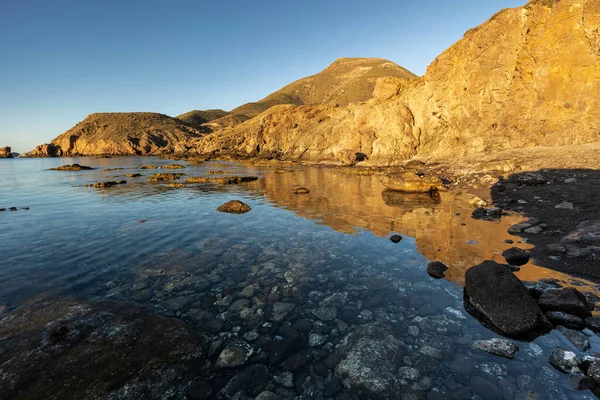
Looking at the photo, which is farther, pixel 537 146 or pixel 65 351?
pixel 537 146

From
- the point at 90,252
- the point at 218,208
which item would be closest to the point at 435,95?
the point at 218,208

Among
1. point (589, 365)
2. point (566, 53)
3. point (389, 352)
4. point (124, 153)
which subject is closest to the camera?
point (589, 365)

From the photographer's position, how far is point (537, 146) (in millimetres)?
31594

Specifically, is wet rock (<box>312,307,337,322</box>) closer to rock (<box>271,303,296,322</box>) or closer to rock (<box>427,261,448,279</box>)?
rock (<box>271,303,296,322</box>)

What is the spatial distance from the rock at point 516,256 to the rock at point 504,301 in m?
2.86

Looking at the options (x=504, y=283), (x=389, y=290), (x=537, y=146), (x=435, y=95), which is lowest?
(x=389, y=290)

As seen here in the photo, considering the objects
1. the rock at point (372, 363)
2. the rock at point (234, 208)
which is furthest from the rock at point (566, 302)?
the rock at point (234, 208)

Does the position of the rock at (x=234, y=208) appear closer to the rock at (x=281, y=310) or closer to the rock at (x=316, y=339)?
the rock at (x=281, y=310)

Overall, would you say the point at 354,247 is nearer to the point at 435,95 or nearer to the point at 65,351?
the point at 65,351

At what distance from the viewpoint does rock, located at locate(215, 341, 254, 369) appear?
17.9ft

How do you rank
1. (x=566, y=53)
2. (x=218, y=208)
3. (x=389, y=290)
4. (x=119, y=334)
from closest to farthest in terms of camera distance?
1. (x=119, y=334)
2. (x=389, y=290)
3. (x=218, y=208)
4. (x=566, y=53)

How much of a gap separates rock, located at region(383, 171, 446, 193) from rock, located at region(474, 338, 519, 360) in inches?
806

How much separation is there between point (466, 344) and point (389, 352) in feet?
5.75

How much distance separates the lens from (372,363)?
17.7ft
